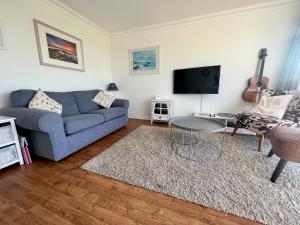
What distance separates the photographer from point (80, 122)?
186 centimetres

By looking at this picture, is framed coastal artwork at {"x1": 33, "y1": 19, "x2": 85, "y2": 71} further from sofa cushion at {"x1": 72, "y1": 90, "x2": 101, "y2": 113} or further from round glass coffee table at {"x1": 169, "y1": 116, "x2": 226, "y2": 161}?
round glass coffee table at {"x1": 169, "y1": 116, "x2": 226, "y2": 161}

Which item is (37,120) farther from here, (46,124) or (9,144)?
(9,144)

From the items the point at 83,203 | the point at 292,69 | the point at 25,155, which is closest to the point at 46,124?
the point at 25,155

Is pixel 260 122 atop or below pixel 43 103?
below

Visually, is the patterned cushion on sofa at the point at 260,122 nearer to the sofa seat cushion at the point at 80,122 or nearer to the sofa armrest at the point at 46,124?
the sofa seat cushion at the point at 80,122

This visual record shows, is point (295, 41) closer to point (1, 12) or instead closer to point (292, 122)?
point (292, 122)

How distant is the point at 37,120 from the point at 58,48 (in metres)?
1.75

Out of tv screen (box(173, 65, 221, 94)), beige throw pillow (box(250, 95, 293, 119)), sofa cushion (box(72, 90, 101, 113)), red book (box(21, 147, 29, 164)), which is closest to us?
red book (box(21, 147, 29, 164))

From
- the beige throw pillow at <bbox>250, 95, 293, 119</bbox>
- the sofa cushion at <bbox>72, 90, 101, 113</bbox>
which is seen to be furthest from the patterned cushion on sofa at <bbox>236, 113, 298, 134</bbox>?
the sofa cushion at <bbox>72, 90, 101, 113</bbox>

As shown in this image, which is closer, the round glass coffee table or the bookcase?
the round glass coffee table

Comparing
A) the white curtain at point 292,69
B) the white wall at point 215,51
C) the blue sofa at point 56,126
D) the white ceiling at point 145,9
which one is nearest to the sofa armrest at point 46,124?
the blue sofa at point 56,126

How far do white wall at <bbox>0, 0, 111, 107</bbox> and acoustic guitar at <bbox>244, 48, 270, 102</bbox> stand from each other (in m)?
3.51

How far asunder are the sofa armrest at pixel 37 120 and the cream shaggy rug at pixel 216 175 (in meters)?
0.58

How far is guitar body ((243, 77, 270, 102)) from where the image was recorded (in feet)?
8.32
